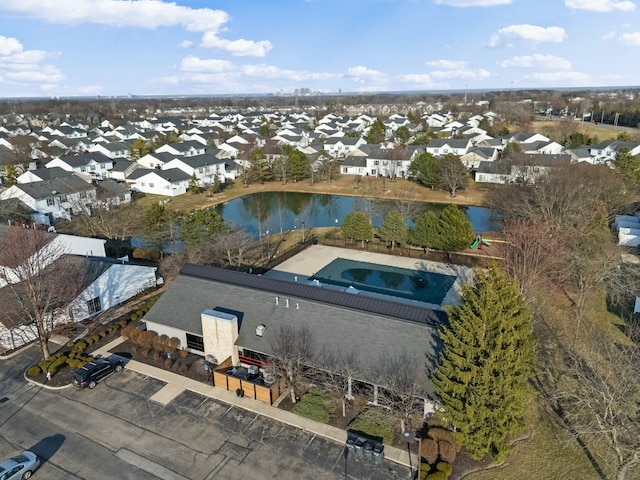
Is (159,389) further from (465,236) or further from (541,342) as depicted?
(465,236)

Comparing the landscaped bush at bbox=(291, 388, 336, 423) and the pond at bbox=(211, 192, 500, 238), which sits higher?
the pond at bbox=(211, 192, 500, 238)

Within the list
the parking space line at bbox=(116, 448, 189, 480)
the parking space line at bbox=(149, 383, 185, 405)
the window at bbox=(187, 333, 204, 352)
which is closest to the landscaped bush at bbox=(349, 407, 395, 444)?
the parking space line at bbox=(116, 448, 189, 480)

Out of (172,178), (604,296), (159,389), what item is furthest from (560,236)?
(172,178)

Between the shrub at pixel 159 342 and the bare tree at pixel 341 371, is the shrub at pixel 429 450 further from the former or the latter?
the shrub at pixel 159 342

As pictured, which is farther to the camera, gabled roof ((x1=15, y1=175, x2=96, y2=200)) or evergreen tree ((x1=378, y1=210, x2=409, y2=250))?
gabled roof ((x1=15, y1=175, x2=96, y2=200))

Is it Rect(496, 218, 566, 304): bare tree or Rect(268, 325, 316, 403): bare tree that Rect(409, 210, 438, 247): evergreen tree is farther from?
Rect(268, 325, 316, 403): bare tree
